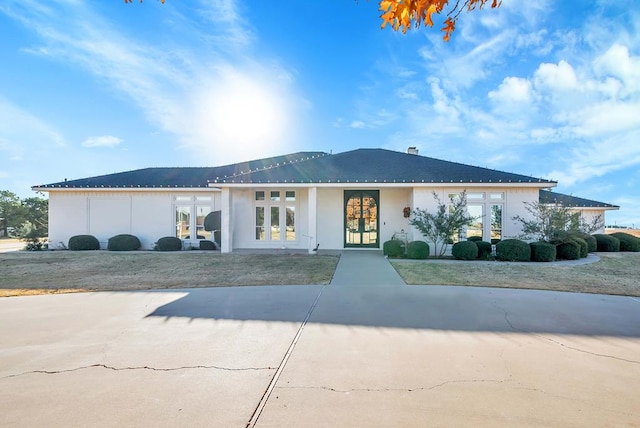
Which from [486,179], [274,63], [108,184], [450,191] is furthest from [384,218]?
[108,184]

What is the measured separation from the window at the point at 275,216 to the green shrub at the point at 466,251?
24.3 ft

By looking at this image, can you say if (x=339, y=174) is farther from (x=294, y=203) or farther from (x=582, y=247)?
(x=582, y=247)

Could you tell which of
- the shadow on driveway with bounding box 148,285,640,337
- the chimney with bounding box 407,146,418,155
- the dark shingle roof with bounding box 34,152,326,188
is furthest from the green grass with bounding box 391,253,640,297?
the dark shingle roof with bounding box 34,152,326,188

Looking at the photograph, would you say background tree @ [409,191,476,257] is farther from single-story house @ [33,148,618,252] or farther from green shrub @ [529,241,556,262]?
green shrub @ [529,241,556,262]

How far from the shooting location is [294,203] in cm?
1542

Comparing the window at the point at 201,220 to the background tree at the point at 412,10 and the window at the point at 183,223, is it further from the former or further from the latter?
the background tree at the point at 412,10

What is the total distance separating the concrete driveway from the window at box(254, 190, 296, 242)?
29.7 ft

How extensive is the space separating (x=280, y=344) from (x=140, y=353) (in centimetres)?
173

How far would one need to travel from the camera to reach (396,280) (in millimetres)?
8242

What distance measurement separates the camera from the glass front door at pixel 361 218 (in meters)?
15.1

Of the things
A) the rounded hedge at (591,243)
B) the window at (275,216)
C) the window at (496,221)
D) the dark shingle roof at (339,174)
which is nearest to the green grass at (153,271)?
the window at (275,216)

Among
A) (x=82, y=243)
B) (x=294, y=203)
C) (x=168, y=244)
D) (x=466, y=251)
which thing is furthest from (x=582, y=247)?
(x=82, y=243)

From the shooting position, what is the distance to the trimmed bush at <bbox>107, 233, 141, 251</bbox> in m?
14.9

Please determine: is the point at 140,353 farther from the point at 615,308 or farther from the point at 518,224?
the point at 518,224
